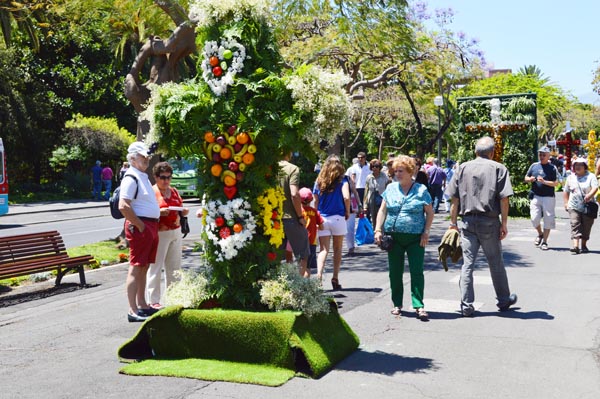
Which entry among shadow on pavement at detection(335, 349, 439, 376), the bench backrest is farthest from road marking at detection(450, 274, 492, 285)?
the bench backrest

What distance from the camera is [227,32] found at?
5.77m

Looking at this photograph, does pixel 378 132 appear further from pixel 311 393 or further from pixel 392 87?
pixel 311 393

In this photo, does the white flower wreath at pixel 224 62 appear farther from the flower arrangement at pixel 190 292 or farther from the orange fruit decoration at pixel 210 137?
the flower arrangement at pixel 190 292

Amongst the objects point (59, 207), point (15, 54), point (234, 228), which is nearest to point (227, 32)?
point (234, 228)

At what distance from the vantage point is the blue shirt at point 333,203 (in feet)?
30.3

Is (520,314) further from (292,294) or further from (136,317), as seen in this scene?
(136,317)

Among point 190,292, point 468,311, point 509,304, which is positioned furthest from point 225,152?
point 509,304

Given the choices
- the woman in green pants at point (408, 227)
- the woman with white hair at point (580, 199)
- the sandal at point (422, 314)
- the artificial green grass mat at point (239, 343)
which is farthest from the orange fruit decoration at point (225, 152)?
the woman with white hair at point (580, 199)

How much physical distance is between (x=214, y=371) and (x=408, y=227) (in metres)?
2.78

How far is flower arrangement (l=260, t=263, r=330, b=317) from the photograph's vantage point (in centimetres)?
563

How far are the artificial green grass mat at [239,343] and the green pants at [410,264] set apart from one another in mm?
1504

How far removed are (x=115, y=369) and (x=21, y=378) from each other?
743 millimetres

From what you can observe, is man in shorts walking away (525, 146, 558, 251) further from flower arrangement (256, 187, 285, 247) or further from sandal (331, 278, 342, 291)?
flower arrangement (256, 187, 285, 247)

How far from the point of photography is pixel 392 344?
21.0 feet
